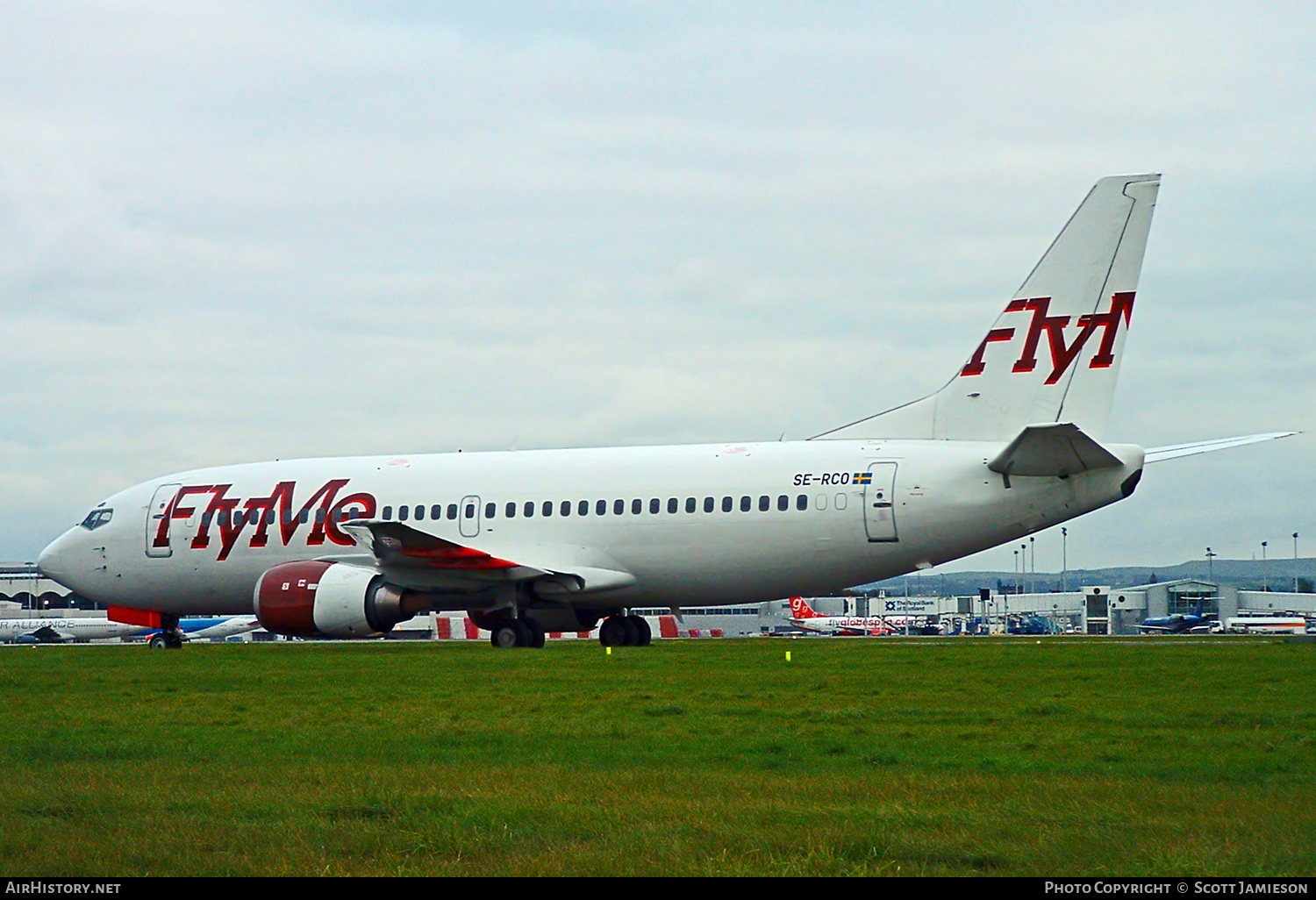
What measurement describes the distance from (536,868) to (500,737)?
5.73 m

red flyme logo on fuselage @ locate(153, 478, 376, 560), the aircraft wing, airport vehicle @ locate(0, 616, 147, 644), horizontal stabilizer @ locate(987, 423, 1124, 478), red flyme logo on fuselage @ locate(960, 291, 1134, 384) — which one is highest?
red flyme logo on fuselage @ locate(960, 291, 1134, 384)

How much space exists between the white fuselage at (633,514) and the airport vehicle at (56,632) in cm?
4244

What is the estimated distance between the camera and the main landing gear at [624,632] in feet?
111

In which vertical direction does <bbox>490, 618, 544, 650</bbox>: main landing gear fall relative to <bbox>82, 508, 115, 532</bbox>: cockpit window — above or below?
below

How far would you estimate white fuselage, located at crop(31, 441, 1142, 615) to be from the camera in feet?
94.2

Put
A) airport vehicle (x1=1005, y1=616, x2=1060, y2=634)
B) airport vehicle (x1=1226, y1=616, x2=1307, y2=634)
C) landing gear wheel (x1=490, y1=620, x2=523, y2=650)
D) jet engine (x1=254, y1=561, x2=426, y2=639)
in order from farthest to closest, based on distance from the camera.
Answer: airport vehicle (x1=1005, y1=616, x2=1060, y2=634) → airport vehicle (x1=1226, y1=616, x2=1307, y2=634) → landing gear wheel (x1=490, y1=620, x2=523, y2=650) → jet engine (x1=254, y1=561, x2=426, y2=639)

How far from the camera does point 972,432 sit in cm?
2934

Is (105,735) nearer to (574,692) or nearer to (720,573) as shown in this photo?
(574,692)

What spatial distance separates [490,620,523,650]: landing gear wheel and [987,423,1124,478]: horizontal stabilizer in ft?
35.1

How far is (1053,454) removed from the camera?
88.1 ft

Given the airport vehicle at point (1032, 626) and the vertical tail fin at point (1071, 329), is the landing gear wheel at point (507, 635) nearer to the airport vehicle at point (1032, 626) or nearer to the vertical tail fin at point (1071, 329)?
the vertical tail fin at point (1071, 329)

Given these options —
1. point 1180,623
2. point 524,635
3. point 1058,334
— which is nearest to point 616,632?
point 524,635

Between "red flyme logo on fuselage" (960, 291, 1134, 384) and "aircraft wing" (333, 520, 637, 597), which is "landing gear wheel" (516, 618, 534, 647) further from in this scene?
"red flyme logo on fuselage" (960, 291, 1134, 384)

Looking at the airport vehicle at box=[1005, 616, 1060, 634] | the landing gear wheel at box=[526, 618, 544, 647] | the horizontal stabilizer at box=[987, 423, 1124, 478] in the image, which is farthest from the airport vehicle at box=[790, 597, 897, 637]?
the horizontal stabilizer at box=[987, 423, 1124, 478]
